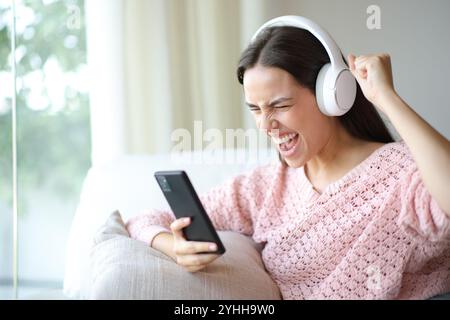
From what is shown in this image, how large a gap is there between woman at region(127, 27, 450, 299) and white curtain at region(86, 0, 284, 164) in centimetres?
63

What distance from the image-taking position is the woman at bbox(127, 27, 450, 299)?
0.95 meters

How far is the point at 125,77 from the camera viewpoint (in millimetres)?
2062

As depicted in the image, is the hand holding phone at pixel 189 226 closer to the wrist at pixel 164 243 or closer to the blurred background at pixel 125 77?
the wrist at pixel 164 243

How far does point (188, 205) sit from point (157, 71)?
3.75ft

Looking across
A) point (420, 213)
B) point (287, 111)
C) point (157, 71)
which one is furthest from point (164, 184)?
point (157, 71)

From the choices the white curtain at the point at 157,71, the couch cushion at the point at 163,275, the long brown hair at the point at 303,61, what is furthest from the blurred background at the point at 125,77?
the couch cushion at the point at 163,275

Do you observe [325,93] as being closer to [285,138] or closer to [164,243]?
[285,138]

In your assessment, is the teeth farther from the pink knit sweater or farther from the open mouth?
the pink knit sweater

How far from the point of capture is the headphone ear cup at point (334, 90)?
3.50 ft

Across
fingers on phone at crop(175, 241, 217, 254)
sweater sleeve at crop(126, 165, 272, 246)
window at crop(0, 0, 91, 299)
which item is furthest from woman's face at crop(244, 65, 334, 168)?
window at crop(0, 0, 91, 299)

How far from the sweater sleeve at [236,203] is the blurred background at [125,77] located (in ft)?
1.21
